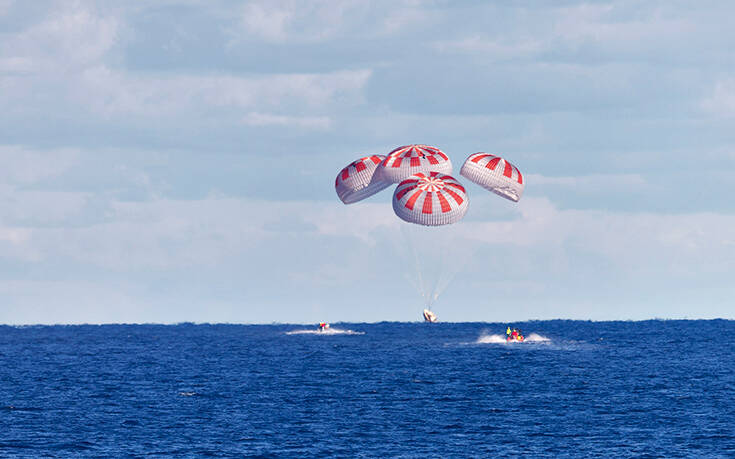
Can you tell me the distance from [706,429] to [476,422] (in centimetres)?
1416

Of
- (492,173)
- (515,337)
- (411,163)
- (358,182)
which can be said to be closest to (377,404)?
(411,163)

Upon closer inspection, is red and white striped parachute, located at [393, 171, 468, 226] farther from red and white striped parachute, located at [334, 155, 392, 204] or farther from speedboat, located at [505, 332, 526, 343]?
speedboat, located at [505, 332, 526, 343]

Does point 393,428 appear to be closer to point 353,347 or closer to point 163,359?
point 163,359

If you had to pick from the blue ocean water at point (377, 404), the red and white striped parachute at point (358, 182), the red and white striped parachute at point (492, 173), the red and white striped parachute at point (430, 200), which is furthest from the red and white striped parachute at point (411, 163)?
the blue ocean water at point (377, 404)

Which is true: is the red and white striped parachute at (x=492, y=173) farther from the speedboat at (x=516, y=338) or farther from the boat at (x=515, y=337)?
the speedboat at (x=516, y=338)

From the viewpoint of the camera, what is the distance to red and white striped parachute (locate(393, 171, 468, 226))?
93500 mm

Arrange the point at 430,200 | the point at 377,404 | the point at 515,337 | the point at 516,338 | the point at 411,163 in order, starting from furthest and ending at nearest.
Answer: the point at 515,337, the point at 516,338, the point at 411,163, the point at 430,200, the point at 377,404

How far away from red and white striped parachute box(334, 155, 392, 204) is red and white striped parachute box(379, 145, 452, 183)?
388 cm

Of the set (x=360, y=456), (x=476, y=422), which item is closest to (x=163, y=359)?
(x=476, y=422)

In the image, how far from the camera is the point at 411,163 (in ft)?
308

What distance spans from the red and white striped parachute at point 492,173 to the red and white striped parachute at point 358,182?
8.29m

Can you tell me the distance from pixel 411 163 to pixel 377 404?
2221 centimetres

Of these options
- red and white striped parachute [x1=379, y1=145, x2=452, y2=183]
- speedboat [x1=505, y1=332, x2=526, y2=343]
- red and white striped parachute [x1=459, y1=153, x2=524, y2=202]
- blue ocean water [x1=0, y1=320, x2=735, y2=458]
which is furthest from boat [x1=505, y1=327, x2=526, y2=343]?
red and white striped parachute [x1=379, y1=145, x2=452, y2=183]

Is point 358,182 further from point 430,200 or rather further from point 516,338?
point 516,338
